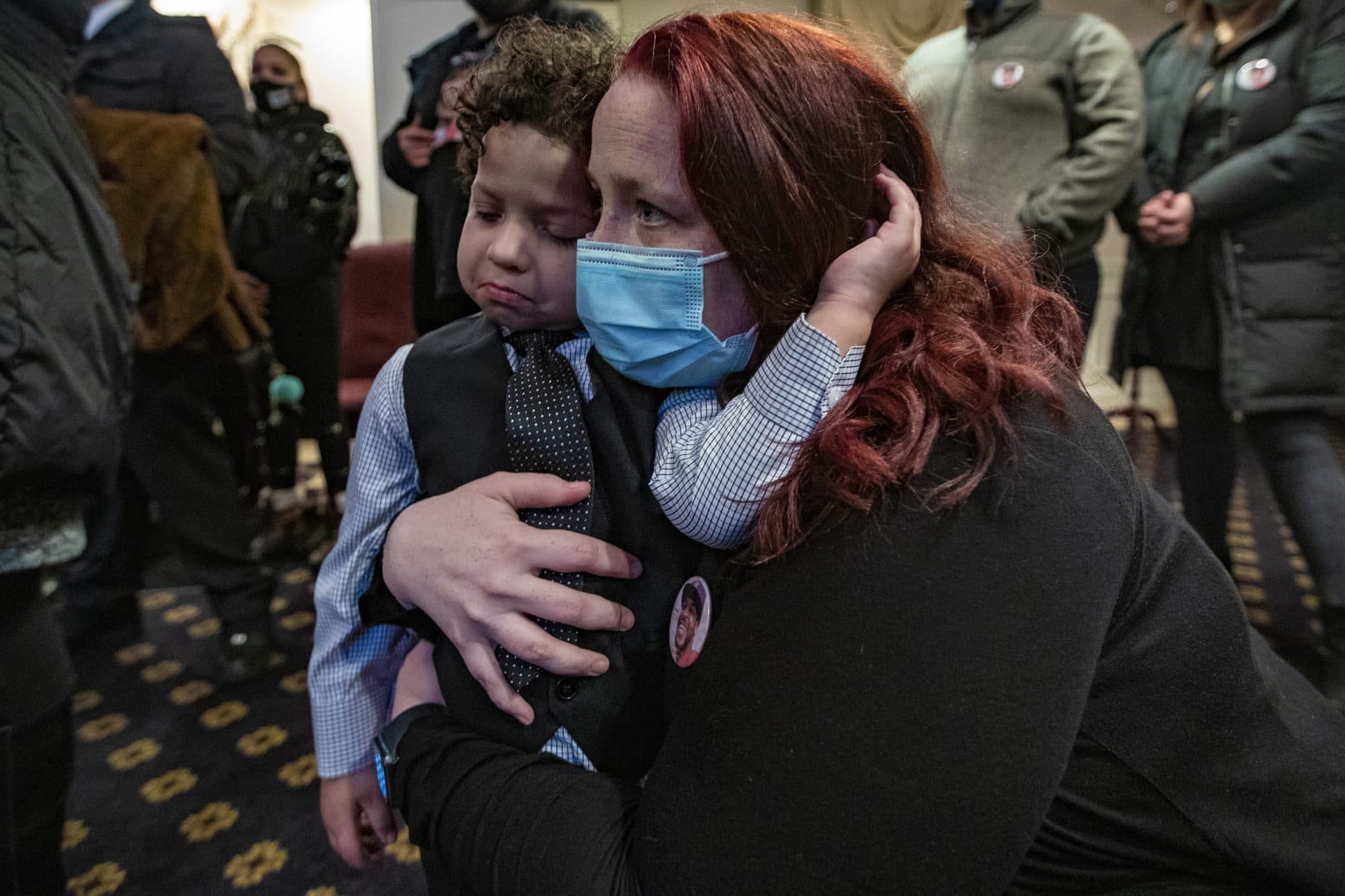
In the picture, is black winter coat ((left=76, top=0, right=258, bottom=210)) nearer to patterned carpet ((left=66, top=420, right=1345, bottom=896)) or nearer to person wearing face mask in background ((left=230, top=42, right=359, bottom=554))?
person wearing face mask in background ((left=230, top=42, right=359, bottom=554))

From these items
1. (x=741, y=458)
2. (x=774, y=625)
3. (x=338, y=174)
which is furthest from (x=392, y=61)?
(x=338, y=174)

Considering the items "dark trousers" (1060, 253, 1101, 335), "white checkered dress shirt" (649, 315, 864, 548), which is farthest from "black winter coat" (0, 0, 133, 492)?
"dark trousers" (1060, 253, 1101, 335)

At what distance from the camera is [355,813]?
1.05 metres

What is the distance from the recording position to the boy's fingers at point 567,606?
2.59ft

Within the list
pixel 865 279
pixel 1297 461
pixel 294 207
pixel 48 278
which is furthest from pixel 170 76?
pixel 1297 461

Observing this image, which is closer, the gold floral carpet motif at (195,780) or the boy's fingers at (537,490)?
the boy's fingers at (537,490)

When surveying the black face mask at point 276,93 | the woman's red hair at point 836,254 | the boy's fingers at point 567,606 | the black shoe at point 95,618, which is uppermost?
the woman's red hair at point 836,254

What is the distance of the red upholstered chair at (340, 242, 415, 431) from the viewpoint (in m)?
3.07

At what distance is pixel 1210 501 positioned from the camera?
2404mm

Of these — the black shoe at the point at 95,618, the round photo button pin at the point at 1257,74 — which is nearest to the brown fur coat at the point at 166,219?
the black shoe at the point at 95,618

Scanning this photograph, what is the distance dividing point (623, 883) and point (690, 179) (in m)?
0.59

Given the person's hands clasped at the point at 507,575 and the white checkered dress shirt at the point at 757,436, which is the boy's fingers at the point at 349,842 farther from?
the white checkered dress shirt at the point at 757,436

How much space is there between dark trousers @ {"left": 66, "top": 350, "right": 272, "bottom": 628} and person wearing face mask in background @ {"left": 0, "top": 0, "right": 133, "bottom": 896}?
1.10 m

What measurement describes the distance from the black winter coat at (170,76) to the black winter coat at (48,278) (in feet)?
3.11
